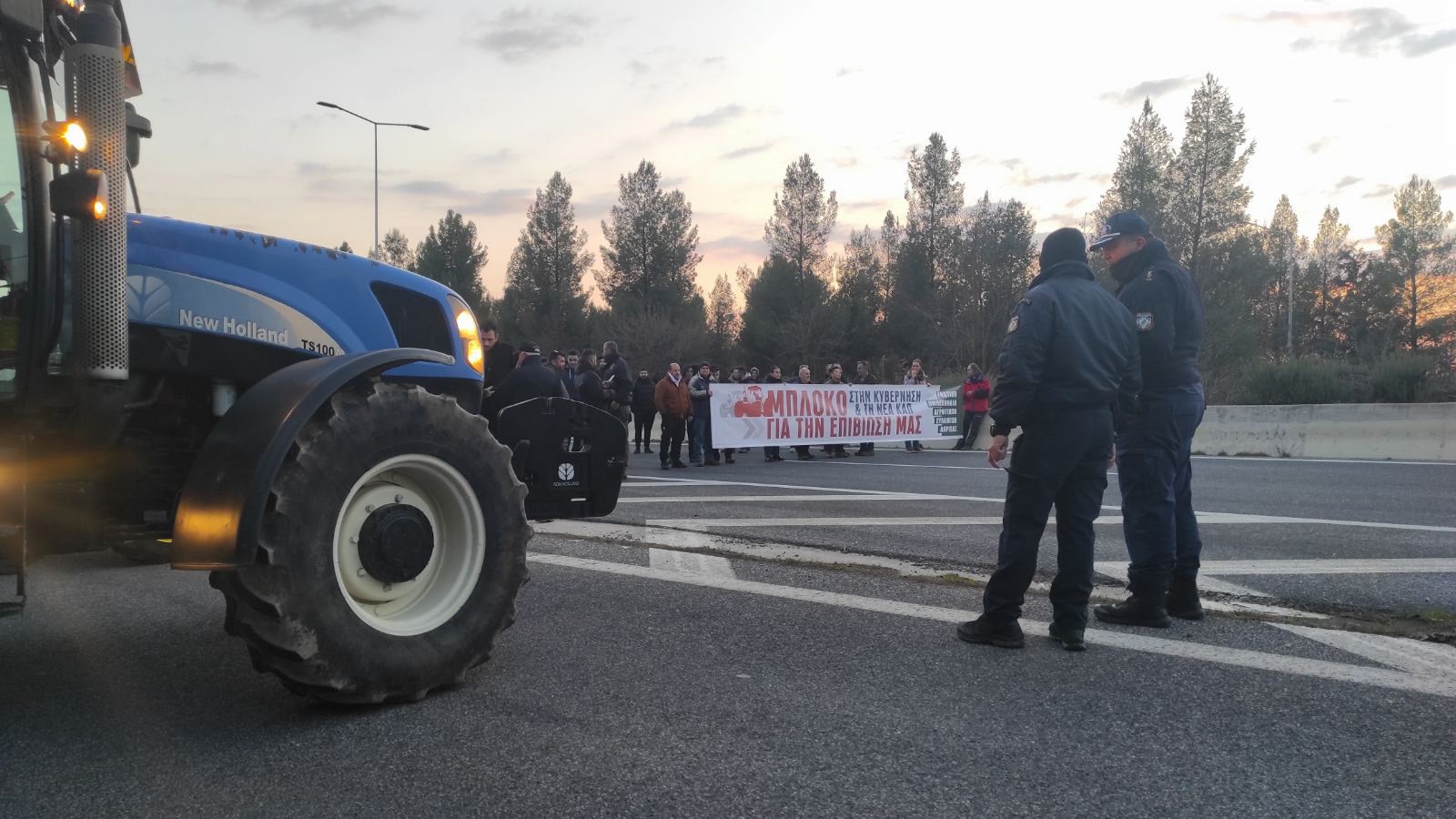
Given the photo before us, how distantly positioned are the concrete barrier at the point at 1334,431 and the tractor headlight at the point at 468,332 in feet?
50.9

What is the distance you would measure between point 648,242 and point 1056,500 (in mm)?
67691

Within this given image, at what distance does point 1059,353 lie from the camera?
4.22 metres

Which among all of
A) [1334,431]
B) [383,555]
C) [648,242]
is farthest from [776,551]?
[648,242]

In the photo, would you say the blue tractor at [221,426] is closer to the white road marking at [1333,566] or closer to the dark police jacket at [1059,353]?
the dark police jacket at [1059,353]

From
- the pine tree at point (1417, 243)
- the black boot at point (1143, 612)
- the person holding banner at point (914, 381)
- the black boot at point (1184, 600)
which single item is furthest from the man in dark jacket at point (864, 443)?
the pine tree at point (1417, 243)

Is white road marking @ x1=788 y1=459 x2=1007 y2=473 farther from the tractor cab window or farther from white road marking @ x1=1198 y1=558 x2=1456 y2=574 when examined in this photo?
the tractor cab window

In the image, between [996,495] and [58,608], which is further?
[996,495]

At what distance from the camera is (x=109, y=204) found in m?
3.01

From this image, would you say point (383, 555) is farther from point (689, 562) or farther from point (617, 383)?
point (617, 383)

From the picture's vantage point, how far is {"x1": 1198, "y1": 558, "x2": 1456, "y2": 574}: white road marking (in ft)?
18.3

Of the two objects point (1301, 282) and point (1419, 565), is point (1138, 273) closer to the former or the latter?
point (1419, 565)

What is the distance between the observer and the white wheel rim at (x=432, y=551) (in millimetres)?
3379

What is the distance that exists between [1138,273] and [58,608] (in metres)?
5.76

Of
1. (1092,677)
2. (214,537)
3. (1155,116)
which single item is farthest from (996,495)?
(1155,116)
